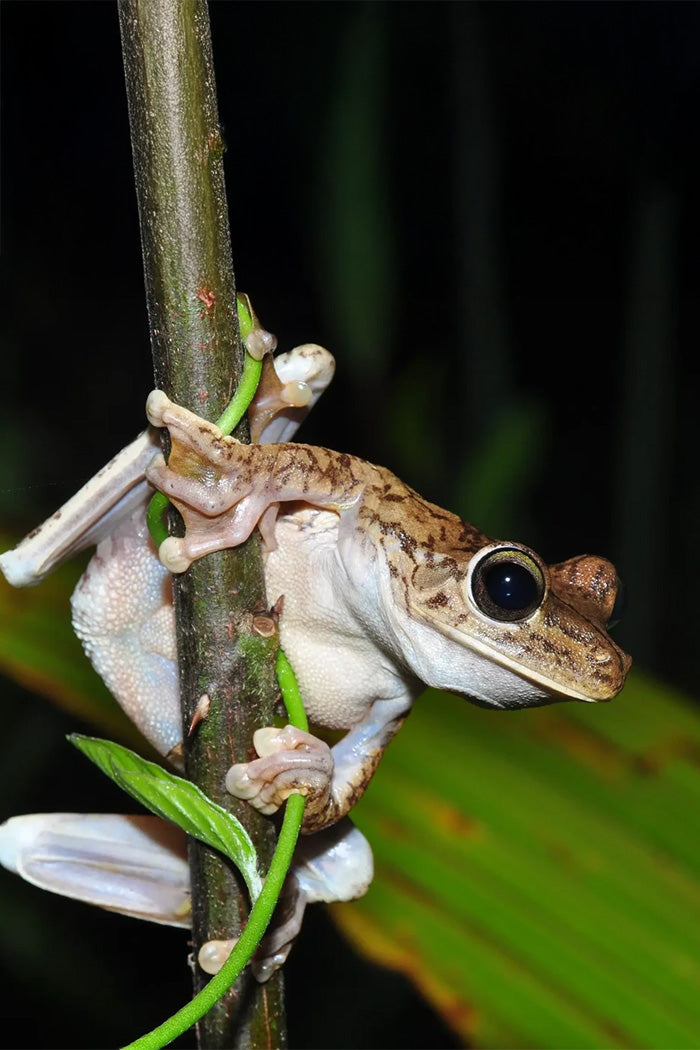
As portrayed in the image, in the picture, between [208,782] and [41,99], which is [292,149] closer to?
[41,99]

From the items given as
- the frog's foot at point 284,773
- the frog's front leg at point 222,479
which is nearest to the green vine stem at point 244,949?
the frog's foot at point 284,773

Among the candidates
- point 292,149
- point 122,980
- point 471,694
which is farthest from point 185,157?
point 292,149

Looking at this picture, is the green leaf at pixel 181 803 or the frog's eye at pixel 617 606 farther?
the frog's eye at pixel 617 606

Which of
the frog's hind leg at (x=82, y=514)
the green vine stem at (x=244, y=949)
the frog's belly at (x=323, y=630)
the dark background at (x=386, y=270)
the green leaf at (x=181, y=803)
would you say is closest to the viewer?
the green vine stem at (x=244, y=949)

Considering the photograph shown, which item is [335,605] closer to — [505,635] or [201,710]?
[505,635]

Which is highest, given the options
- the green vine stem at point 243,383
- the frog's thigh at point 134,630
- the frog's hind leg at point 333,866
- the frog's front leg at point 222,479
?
the green vine stem at point 243,383

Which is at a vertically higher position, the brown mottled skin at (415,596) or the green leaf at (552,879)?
the brown mottled skin at (415,596)

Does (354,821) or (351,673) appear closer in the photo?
(351,673)

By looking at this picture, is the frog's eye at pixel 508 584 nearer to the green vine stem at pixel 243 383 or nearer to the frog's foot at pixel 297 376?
the frog's foot at pixel 297 376

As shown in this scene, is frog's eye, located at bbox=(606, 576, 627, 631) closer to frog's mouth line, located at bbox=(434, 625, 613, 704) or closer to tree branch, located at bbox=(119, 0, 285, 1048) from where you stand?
Answer: frog's mouth line, located at bbox=(434, 625, 613, 704)
